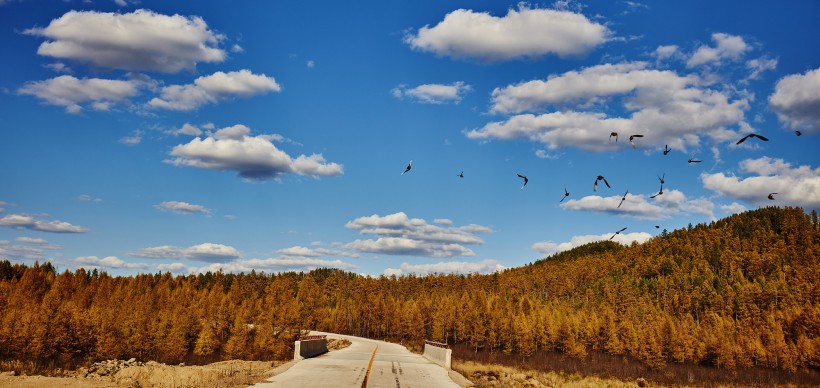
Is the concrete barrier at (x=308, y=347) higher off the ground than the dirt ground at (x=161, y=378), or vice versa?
the concrete barrier at (x=308, y=347)

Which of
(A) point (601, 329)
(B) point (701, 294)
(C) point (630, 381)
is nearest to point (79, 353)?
(C) point (630, 381)

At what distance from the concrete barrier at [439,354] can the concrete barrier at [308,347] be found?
343 inches

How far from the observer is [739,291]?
441 ft

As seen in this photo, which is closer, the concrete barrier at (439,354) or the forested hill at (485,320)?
the concrete barrier at (439,354)

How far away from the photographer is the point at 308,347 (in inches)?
1499

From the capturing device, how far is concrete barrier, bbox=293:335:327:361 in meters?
35.2

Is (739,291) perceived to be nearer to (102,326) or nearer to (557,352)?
(557,352)

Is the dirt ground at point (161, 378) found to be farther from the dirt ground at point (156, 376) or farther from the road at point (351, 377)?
the road at point (351, 377)

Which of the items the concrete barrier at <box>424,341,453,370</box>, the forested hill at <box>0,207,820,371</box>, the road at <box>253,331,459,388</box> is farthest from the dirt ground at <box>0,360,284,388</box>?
the forested hill at <box>0,207,820,371</box>

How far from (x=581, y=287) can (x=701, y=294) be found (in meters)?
40.1

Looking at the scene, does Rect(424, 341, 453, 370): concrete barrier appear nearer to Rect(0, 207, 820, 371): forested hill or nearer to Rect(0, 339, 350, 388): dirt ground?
Rect(0, 339, 350, 388): dirt ground

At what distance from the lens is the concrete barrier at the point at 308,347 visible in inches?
1384

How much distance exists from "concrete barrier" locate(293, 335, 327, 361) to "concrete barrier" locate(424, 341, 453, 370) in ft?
28.6

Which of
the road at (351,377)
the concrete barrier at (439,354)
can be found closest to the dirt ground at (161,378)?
the road at (351,377)
